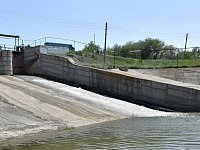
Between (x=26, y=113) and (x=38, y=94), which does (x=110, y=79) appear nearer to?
(x=38, y=94)

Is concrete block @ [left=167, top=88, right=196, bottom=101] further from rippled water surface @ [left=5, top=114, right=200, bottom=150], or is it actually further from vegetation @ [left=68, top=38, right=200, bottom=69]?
vegetation @ [left=68, top=38, right=200, bottom=69]

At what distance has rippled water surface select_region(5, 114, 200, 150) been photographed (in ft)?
41.5

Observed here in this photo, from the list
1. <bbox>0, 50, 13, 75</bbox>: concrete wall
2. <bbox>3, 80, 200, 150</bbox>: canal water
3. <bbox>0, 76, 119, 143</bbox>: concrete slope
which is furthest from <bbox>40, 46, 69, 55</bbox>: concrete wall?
<bbox>3, 80, 200, 150</bbox>: canal water

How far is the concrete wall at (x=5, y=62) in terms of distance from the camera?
3409cm

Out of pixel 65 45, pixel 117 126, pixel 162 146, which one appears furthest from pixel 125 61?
pixel 162 146

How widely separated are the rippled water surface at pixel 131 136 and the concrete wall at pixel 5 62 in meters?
17.9

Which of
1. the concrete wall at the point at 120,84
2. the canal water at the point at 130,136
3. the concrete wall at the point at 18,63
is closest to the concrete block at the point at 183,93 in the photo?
the concrete wall at the point at 120,84

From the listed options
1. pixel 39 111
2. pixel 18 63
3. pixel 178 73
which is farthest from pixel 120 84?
pixel 18 63

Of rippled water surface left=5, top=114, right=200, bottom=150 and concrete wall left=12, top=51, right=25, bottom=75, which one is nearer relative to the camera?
rippled water surface left=5, top=114, right=200, bottom=150

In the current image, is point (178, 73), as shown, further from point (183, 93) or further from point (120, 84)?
point (183, 93)

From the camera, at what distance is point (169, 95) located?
82.4 feet

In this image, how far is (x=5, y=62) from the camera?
34.3 m

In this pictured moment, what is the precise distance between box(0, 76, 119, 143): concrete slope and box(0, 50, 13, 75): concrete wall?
6.52m

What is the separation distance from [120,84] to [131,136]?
45.5 feet
